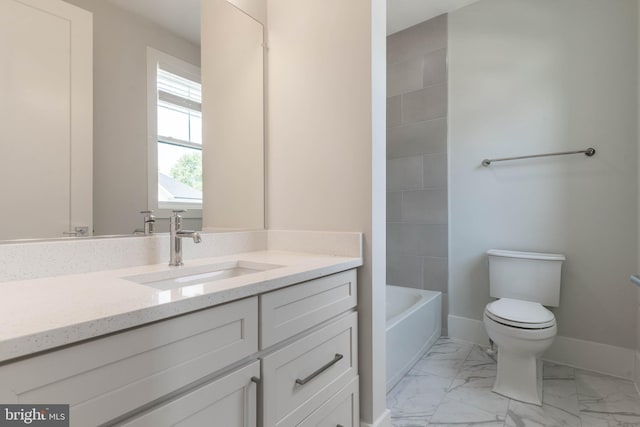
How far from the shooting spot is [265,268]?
122 centimetres

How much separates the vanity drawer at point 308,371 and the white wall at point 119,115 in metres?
0.74

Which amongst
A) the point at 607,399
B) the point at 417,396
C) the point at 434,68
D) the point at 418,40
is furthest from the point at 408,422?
the point at 418,40

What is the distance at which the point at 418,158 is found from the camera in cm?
266

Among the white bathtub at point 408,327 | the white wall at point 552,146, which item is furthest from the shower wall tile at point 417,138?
the white bathtub at point 408,327

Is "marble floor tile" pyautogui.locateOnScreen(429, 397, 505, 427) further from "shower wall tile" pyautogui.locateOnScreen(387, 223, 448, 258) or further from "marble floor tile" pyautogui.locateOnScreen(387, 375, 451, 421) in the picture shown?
"shower wall tile" pyautogui.locateOnScreen(387, 223, 448, 258)

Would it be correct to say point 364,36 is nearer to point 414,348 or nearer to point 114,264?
point 114,264

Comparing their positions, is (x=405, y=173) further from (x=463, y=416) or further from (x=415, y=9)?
(x=463, y=416)

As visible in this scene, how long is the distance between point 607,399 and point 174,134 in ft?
8.46

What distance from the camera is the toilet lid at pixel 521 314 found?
167 centimetres

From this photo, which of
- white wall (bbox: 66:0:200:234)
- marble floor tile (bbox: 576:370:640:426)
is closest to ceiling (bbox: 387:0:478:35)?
white wall (bbox: 66:0:200:234)

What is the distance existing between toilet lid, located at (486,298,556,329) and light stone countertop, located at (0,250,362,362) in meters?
1.19

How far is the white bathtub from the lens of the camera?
1854mm

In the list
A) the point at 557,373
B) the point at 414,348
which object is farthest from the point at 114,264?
the point at 557,373

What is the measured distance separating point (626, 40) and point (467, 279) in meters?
1.79
